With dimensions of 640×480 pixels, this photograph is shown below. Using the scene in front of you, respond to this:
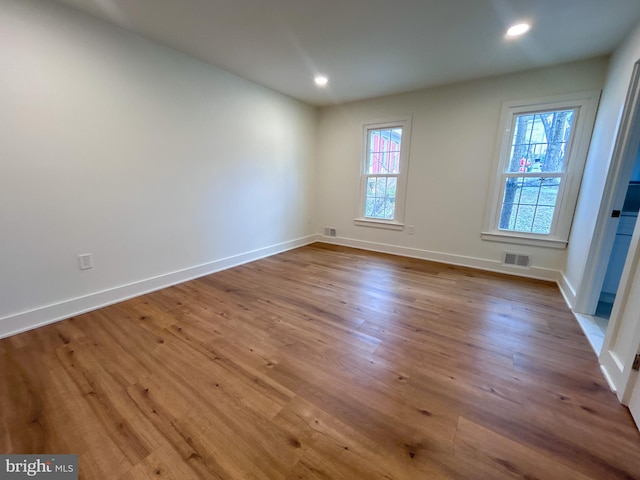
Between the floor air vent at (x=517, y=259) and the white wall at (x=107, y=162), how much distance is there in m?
3.57

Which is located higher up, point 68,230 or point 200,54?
point 200,54

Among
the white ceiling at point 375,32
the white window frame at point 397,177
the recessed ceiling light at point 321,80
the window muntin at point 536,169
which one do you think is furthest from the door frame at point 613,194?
the recessed ceiling light at point 321,80

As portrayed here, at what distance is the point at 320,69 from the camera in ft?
10.0

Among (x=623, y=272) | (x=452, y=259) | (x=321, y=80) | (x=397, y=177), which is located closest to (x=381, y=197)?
(x=397, y=177)

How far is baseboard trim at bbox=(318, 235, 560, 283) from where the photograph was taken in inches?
127

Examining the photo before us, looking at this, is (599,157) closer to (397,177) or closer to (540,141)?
(540,141)

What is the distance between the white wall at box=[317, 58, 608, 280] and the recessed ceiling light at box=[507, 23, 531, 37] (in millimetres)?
1005

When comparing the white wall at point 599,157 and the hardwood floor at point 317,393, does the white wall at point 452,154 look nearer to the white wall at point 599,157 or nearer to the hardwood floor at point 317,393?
the white wall at point 599,157

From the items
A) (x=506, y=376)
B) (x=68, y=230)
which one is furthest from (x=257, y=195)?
(x=506, y=376)

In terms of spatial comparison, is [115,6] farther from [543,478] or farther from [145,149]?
[543,478]

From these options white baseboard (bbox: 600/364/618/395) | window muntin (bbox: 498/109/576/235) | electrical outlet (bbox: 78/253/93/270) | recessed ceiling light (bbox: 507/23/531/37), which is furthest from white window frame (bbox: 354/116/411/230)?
electrical outlet (bbox: 78/253/93/270)

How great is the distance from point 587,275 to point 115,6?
446 centimetres

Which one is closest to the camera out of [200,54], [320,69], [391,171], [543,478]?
[543,478]

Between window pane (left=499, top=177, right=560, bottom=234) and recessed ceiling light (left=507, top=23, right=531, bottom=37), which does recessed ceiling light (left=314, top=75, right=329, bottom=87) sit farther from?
window pane (left=499, top=177, right=560, bottom=234)
